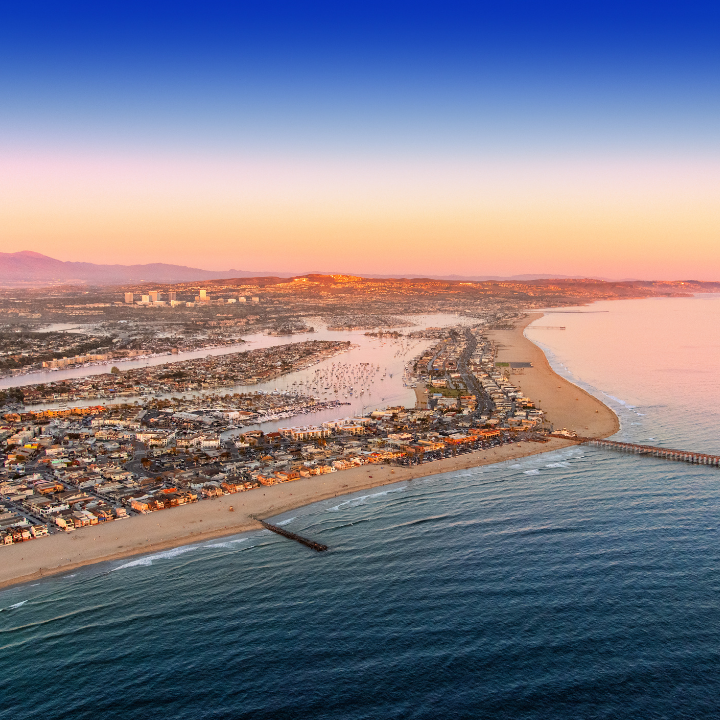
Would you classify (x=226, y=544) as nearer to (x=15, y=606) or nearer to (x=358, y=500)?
(x=358, y=500)

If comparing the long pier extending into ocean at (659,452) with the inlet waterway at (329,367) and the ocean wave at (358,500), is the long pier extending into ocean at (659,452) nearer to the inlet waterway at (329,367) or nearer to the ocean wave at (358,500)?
the ocean wave at (358,500)

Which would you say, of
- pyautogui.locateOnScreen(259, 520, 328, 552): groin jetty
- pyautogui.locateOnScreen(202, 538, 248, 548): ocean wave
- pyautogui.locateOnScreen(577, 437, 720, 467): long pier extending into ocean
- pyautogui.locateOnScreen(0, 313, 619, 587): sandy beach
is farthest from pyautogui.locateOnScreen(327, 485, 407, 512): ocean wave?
pyautogui.locateOnScreen(577, 437, 720, 467): long pier extending into ocean

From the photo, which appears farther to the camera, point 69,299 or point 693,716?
point 69,299

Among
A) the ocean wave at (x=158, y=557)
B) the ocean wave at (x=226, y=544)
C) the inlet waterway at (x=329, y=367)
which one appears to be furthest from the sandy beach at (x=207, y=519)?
the inlet waterway at (x=329, y=367)

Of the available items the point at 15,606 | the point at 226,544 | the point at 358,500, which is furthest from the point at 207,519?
the point at 15,606

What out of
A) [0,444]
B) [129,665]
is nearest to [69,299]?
[0,444]

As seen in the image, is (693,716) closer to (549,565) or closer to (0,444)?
(549,565)
